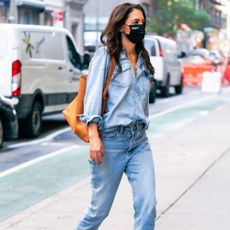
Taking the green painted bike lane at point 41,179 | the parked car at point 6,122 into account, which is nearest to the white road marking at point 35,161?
the green painted bike lane at point 41,179

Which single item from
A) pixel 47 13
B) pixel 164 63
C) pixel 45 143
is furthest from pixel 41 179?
pixel 47 13

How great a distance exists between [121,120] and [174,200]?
2.95 metres

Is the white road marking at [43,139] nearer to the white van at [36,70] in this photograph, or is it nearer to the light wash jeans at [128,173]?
the white van at [36,70]

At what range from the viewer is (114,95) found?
5.06m

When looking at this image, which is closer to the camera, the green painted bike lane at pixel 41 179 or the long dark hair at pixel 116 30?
the long dark hair at pixel 116 30

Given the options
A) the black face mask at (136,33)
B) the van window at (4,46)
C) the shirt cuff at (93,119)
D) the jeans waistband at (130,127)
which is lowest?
the van window at (4,46)

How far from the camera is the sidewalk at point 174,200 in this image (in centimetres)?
680

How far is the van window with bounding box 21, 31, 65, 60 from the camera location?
14312 mm

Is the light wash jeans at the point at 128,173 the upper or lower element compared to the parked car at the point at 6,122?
upper

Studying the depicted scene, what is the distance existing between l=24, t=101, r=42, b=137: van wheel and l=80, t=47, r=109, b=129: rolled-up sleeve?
9267mm

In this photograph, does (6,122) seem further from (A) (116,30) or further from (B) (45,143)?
(A) (116,30)

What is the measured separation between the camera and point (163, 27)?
5897 centimetres

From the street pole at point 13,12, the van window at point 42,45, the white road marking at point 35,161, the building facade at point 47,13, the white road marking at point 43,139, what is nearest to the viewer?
the white road marking at point 35,161

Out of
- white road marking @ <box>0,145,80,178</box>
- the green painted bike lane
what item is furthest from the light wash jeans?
white road marking @ <box>0,145,80,178</box>
